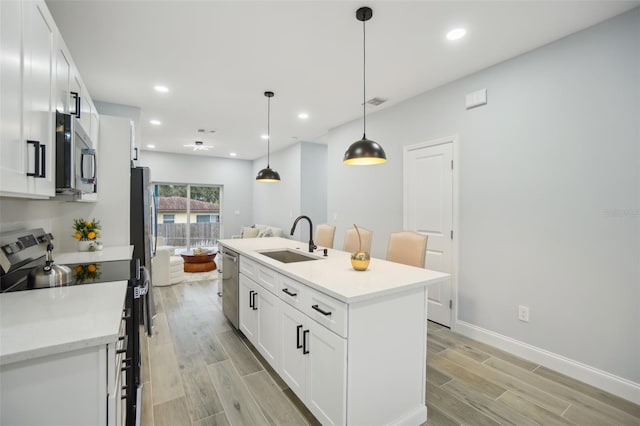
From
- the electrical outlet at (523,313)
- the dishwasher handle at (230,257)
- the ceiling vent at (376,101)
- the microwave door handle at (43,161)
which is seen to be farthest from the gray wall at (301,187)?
the microwave door handle at (43,161)

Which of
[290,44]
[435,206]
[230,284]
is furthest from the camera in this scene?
[435,206]

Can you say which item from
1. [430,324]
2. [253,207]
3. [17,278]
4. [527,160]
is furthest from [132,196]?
[253,207]

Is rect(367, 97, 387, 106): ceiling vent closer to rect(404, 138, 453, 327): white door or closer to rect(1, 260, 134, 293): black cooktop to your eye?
rect(404, 138, 453, 327): white door

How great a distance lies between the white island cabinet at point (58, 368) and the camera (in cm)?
88

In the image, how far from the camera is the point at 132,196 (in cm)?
303

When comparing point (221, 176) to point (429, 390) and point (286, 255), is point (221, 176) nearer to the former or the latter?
point (286, 255)

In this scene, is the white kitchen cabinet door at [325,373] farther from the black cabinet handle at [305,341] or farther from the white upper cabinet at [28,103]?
the white upper cabinet at [28,103]

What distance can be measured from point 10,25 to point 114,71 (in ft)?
7.90

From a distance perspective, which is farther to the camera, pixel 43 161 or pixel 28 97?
pixel 43 161

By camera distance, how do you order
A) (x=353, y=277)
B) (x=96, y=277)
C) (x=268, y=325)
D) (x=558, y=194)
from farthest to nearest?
(x=558, y=194), (x=268, y=325), (x=353, y=277), (x=96, y=277)

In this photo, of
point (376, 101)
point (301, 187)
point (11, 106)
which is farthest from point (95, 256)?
point (301, 187)

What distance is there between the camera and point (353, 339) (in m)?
1.52

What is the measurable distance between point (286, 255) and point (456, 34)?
253cm

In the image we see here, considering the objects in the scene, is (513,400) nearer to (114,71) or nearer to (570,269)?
(570,269)
